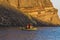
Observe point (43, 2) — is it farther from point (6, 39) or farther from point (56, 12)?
point (6, 39)

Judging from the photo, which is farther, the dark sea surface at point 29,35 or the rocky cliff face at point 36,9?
the rocky cliff face at point 36,9

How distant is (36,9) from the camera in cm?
3111

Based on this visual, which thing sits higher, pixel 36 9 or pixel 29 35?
pixel 36 9

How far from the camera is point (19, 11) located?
31047 mm

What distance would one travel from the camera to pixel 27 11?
3095 cm

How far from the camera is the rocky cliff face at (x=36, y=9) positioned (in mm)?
30938

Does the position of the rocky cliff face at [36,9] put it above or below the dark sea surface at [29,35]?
above

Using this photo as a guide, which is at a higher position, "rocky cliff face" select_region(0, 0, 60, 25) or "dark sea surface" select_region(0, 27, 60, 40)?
"rocky cliff face" select_region(0, 0, 60, 25)

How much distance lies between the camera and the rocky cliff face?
30.9 meters

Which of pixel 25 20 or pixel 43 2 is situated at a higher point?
pixel 43 2

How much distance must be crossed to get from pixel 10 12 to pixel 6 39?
444 inches

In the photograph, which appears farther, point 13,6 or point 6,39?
point 13,6

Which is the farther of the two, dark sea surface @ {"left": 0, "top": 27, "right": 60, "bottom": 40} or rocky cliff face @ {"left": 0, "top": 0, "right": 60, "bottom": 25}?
rocky cliff face @ {"left": 0, "top": 0, "right": 60, "bottom": 25}

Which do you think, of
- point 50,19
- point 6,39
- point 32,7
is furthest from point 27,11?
point 6,39
